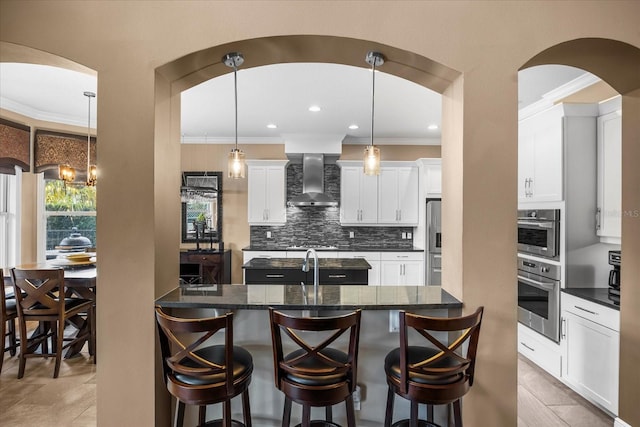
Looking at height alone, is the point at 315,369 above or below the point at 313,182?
below

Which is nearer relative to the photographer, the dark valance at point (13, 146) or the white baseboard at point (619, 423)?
the white baseboard at point (619, 423)

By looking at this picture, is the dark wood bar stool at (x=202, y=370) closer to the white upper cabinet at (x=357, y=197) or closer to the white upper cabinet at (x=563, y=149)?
the white upper cabinet at (x=563, y=149)

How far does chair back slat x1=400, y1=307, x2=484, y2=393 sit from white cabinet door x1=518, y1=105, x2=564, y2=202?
2.08m

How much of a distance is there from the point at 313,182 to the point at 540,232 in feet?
11.2

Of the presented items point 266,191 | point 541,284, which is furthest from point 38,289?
point 541,284

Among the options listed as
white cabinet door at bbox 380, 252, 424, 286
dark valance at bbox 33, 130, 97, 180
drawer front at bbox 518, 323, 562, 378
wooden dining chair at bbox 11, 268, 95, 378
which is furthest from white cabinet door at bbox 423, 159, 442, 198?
dark valance at bbox 33, 130, 97, 180

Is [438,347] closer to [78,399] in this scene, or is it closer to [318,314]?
[318,314]

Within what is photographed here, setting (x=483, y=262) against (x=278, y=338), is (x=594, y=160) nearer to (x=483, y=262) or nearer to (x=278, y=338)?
(x=483, y=262)

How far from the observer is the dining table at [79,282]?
340cm

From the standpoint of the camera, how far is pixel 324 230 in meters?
6.28

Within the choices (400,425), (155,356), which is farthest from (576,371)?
(155,356)

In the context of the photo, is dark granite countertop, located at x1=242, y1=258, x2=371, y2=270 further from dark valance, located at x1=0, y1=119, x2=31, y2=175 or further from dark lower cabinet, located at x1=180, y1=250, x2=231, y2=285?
dark valance, located at x1=0, y1=119, x2=31, y2=175

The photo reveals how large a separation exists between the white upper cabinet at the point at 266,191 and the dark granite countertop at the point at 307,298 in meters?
3.59

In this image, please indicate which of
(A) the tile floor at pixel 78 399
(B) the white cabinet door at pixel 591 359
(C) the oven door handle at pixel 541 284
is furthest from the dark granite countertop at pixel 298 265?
(B) the white cabinet door at pixel 591 359
